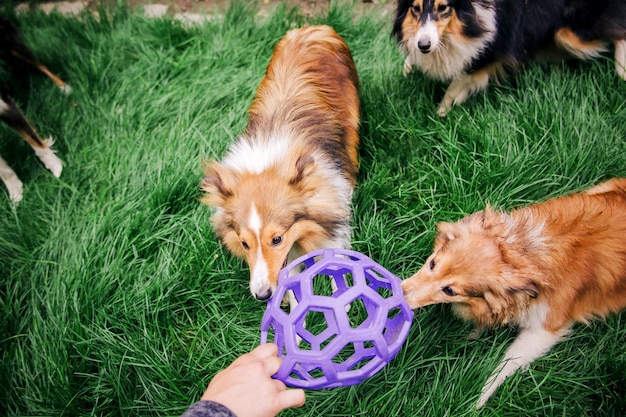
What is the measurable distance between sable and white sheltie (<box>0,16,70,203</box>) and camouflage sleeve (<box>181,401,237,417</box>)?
2759 mm

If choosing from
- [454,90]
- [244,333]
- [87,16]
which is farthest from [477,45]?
[87,16]

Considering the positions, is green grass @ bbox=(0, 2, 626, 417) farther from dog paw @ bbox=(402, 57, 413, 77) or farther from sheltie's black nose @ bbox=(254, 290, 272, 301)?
sheltie's black nose @ bbox=(254, 290, 272, 301)

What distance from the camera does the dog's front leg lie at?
2.33m

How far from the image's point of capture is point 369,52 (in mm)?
3865

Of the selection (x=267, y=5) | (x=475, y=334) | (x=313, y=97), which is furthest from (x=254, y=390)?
(x=267, y=5)

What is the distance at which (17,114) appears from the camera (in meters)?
3.21

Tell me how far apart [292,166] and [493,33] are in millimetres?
1851

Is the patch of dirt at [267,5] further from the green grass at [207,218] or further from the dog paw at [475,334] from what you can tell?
the dog paw at [475,334]

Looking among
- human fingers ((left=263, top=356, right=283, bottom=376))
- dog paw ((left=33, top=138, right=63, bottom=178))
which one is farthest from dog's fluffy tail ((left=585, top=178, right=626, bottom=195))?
dog paw ((left=33, top=138, right=63, bottom=178))

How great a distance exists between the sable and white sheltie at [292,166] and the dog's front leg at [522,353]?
1.11 metres

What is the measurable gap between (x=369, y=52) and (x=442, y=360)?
2711mm

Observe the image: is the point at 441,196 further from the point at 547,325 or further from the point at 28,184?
the point at 28,184

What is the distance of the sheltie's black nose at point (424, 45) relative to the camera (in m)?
2.90

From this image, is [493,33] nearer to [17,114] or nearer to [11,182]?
[17,114]
